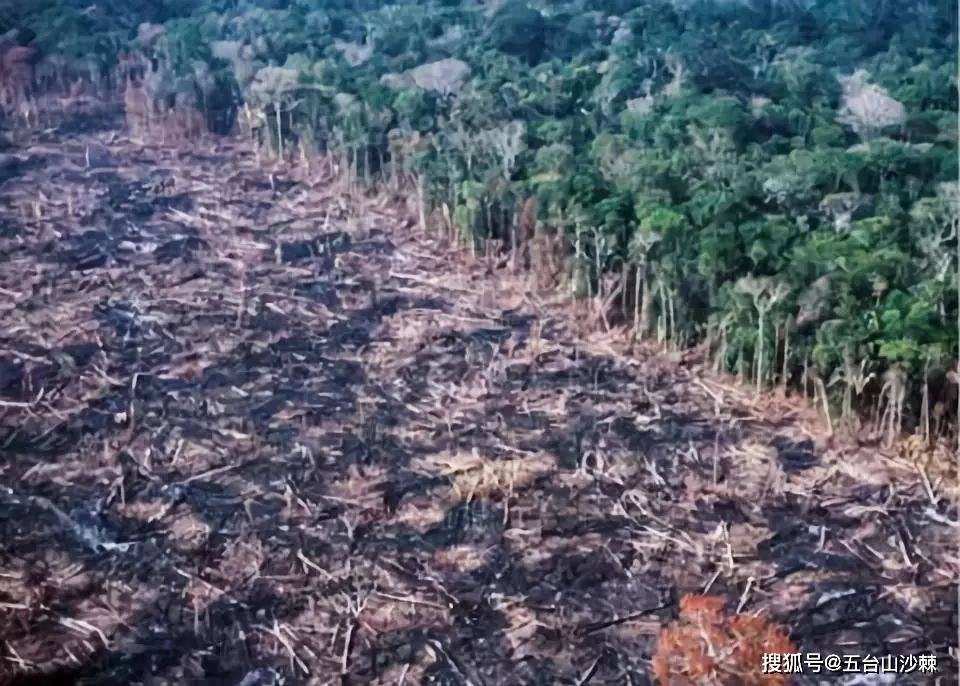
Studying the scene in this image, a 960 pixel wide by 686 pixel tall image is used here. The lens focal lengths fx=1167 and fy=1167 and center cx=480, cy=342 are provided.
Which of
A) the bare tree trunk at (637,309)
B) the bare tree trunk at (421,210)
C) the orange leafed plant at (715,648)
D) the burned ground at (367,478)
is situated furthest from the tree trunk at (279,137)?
the orange leafed plant at (715,648)

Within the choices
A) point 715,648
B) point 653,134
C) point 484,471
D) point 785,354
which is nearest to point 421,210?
point 653,134

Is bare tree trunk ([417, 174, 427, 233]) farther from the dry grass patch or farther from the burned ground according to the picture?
the dry grass patch

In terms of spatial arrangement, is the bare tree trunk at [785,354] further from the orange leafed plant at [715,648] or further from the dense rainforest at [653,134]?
the orange leafed plant at [715,648]

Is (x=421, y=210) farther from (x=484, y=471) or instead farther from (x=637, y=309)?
(x=484, y=471)

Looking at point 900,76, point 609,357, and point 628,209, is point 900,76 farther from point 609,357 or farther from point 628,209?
point 609,357

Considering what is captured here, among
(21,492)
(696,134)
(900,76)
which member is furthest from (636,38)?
(21,492)

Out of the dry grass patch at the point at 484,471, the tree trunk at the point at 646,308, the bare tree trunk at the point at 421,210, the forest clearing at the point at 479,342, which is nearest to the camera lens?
the forest clearing at the point at 479,342
